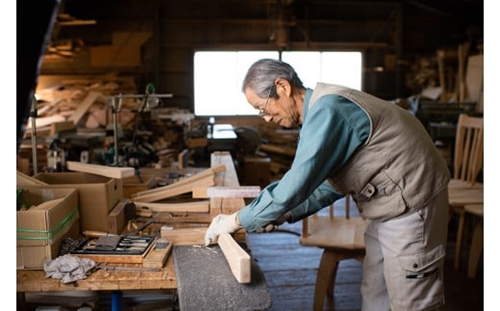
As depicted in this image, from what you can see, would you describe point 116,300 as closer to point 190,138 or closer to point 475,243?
point 475,243

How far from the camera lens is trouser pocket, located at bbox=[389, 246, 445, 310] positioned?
1884mm

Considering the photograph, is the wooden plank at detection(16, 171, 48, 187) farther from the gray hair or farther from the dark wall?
the dark wall

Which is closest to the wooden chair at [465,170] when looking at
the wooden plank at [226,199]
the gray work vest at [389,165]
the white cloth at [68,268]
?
the wooden plank at [226,199]

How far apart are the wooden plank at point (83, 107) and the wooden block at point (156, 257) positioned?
409cm

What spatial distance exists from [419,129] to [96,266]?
3.81ft

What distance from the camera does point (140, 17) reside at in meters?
9.12

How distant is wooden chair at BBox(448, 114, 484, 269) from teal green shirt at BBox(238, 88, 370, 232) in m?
2.29

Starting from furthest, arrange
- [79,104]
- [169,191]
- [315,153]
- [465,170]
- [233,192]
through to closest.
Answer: [79,104] → [465,170] → [169,191] → [233,192] → [315,153]

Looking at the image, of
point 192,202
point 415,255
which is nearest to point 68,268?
point 192,202

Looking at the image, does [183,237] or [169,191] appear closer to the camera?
[183,237]

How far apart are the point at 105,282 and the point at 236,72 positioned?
317 inches

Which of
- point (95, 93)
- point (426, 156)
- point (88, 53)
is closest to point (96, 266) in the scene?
point (426, 156)

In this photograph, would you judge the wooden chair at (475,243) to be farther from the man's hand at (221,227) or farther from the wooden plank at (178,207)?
the man's hand at (221,227)

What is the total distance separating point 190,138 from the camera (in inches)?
199
